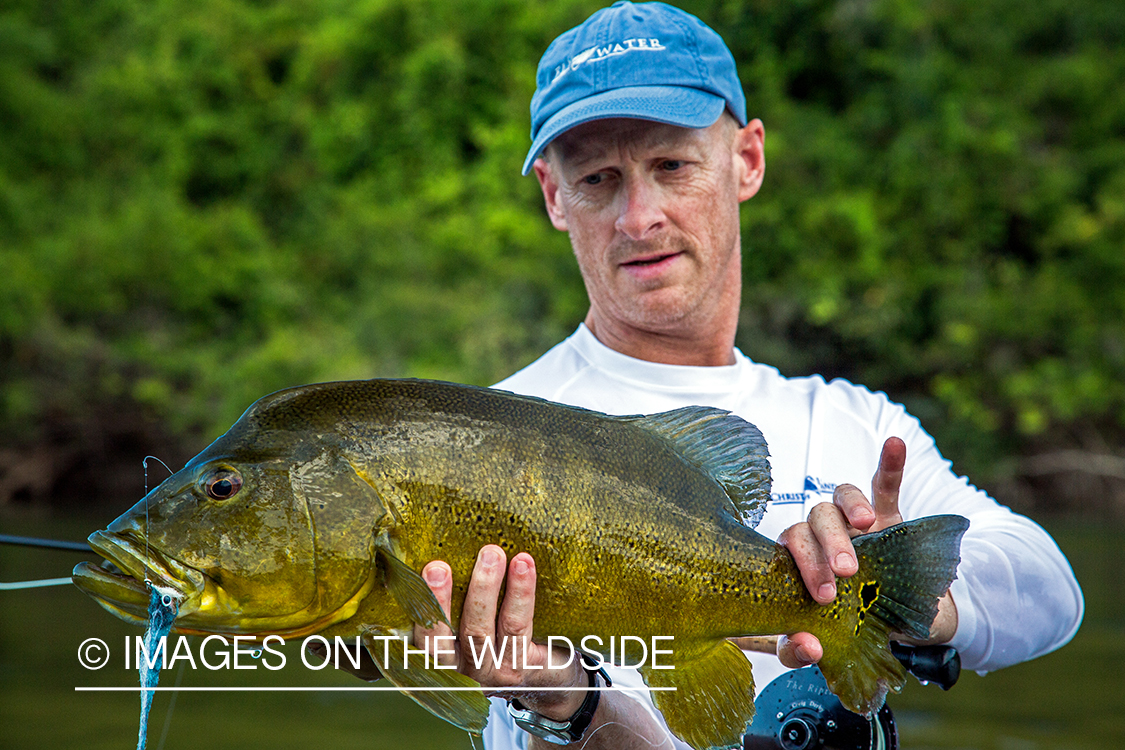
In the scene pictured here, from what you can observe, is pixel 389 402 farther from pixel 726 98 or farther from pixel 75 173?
pixel 75 173

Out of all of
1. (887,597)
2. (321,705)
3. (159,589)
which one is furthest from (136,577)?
(321,705)

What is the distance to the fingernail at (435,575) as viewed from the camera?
1.67 metres

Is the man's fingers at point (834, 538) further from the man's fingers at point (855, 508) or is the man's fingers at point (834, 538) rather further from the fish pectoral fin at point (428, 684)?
the fish pectoral fin at point (428, 684)

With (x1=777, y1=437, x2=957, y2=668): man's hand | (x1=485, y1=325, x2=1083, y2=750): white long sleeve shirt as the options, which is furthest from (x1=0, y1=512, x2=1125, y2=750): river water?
(x1=777, y1=437, x2=957, y2=668): man's hand

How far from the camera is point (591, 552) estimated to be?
1754mm

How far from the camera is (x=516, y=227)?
51.8 ft

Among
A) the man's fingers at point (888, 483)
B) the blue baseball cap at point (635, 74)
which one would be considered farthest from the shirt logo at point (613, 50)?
the man's fingers at point (888, 483)

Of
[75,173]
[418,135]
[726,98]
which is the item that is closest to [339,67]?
[418,135]

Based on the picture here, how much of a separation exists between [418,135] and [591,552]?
65.6 feet

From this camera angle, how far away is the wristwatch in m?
1.98

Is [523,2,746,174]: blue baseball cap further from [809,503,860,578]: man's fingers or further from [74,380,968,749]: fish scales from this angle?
[809,503,860,578]: man's fingers

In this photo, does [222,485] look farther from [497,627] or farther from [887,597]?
[887,597]

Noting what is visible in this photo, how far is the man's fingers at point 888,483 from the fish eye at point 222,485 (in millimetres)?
1065

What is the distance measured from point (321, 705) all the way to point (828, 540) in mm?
6978
